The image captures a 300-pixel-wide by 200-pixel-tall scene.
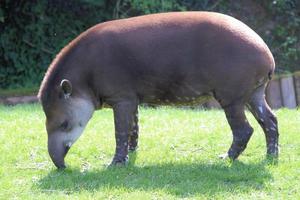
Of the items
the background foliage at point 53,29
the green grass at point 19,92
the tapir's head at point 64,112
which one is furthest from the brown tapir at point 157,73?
the background foliage at point 53,29

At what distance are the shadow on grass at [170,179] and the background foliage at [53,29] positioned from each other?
7.83 meters

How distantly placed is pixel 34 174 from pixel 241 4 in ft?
30.7

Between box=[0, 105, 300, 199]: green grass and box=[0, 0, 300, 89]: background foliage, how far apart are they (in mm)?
5149

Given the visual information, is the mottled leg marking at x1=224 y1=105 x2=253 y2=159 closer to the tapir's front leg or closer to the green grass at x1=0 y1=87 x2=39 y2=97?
the tapir's front leg

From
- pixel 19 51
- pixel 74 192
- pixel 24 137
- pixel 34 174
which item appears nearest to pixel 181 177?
pixel 74 192

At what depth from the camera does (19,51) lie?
1509 cm

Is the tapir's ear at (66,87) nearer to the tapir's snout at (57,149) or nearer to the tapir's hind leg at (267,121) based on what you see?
the tapir's snout at (57,149)

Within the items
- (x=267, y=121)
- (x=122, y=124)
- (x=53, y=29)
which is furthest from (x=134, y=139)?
(x=53, y=29)

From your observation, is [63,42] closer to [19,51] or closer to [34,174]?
[19,51]

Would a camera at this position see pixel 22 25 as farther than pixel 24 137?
Yes

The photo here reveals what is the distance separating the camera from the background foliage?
14.9 m

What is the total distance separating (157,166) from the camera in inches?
291

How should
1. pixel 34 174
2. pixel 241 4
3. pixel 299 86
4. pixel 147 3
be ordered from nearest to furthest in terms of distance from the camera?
pixel 34 174
pixel 299 86
pixel 147 3
pixel 241 4

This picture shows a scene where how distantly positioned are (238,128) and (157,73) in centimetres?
99
